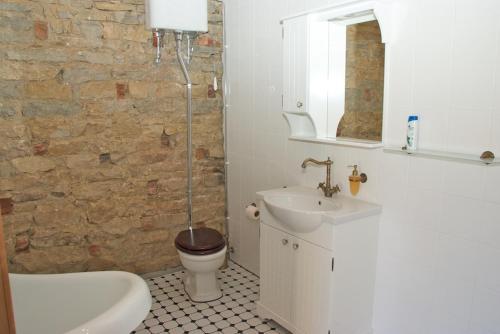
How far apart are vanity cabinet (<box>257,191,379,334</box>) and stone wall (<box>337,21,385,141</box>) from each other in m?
0.42

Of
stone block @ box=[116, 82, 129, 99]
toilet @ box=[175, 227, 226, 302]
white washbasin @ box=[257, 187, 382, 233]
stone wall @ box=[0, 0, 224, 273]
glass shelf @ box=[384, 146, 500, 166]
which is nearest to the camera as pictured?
glass shelf @ box=[384, 146, 500, 166]

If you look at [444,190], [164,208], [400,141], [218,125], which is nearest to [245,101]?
[218,125]

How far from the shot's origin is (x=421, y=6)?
184 centimetres

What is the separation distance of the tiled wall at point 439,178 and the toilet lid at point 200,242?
2.66 feet

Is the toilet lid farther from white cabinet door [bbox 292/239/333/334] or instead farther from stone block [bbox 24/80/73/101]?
stone block [bbox 24/80/73/101]

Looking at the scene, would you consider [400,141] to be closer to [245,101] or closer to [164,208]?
[245,101]

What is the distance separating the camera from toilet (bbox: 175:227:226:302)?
8.76ft

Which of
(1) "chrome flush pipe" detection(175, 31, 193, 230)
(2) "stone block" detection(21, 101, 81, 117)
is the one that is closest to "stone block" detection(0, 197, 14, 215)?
(2) "stone block" detection(21, 101, 81, 117)

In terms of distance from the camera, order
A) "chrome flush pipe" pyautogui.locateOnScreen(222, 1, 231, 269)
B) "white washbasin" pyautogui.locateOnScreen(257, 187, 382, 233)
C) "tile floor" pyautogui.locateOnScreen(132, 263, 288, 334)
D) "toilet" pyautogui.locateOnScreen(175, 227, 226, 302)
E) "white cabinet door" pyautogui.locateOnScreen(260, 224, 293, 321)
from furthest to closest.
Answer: "chrome flush pipe" pyautogui.locateOnScreen(222, 1, 231, 269) → "toilet" pyautogui.locateOnScreen(175, 227, 226, 302) → "tile floor" pyautogui.locateOnScreen(132, 263, 288, 334) → "white cabinet door" pyautogui.locateOnScreen(260, 224, 293, 321) → "white washbasin" pyautogui.locateOnScreen(257, 187, 382, 233)

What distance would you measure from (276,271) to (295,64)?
120cm

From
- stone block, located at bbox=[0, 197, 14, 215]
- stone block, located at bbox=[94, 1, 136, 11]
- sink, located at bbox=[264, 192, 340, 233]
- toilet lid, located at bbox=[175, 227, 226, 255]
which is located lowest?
toilet lid, located at bbox=[175, 227, 226, 255]

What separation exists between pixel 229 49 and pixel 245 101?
454mm

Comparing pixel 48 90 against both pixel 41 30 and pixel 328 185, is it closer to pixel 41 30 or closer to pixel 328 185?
pixel 41 30

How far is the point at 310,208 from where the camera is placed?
2.38 metres
